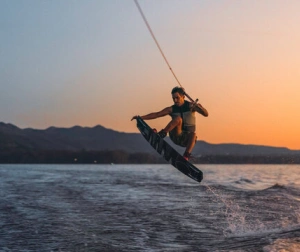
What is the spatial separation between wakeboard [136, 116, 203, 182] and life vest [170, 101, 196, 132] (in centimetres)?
93

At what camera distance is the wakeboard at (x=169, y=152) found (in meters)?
15.7

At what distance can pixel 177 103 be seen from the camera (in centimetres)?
1502

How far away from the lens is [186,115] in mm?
15023

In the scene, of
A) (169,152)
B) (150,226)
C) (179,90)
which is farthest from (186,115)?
(150,226)

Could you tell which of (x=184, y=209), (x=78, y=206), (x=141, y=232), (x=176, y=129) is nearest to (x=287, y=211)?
(x=184, y=209)

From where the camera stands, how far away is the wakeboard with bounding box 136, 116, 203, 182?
15.7 meters

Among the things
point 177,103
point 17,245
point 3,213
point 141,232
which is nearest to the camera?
point 177,103

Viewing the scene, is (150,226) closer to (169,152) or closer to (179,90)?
(169,152)

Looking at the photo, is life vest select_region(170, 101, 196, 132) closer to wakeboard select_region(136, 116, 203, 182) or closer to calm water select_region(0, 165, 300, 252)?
wakeboard select_region(136, 116, 203, 182)

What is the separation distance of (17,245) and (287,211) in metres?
15.9

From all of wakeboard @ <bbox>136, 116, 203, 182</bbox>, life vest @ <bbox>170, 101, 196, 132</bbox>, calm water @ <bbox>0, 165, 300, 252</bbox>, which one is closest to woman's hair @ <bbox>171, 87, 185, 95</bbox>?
life vest @ <bbox>170, 101, 196, 132</bbox>

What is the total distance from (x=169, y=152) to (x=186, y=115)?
166 cm

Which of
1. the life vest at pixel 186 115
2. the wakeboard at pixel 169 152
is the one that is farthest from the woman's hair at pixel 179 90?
the wakeboard at pixel 169 152

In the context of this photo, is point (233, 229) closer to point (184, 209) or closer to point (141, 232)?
point (141, 232)
